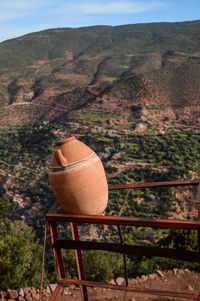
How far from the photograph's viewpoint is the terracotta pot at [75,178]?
331 centimetres

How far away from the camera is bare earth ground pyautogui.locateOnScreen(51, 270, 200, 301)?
22.0ft

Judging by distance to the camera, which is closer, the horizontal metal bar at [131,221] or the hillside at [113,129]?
the horizontal metal bar at [131,221]

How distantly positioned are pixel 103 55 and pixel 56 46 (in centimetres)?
2547

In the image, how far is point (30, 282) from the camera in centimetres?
876

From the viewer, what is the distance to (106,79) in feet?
204

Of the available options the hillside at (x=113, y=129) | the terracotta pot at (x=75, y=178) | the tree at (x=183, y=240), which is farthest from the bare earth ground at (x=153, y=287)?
the terracotta pot at (x=75, y=178)

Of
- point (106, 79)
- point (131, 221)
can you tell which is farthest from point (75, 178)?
point (106, 79)

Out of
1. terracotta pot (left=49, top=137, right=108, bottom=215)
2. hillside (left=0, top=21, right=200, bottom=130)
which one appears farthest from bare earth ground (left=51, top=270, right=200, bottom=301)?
hillside (left=0, top=21, right=200, bottom=130)

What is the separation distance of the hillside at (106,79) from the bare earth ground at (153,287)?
99.6 ft

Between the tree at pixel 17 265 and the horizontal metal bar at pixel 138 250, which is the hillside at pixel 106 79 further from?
the horizontal metal bar at pixel 138 250

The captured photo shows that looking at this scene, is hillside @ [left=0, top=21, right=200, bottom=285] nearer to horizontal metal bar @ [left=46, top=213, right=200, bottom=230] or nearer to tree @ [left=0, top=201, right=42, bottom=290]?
tree @ [left=0, top=201, right=42, bottom=290]

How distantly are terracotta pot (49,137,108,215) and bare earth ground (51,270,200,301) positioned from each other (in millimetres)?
3873

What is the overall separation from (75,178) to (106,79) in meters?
60.8

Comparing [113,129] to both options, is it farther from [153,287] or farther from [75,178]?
[75,178]
